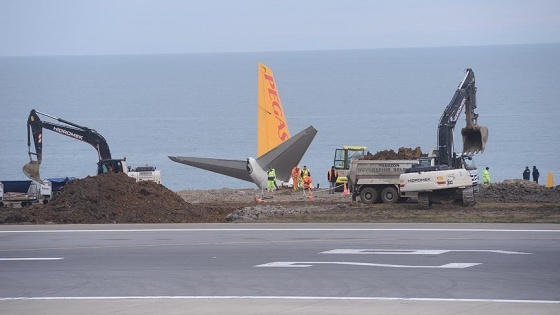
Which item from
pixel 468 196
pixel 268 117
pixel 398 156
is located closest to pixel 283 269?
pixel 468 196

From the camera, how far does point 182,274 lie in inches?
1106

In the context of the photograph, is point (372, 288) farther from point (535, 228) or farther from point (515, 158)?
point (515, 158)

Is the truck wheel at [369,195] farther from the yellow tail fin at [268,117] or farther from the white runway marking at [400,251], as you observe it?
the yellow tail fin at [268,117]

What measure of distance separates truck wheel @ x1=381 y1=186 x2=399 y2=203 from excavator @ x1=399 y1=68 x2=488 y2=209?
2340mm

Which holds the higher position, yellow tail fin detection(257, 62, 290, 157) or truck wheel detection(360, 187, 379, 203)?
yellow tail fin detection(257, 62, 290, 157)

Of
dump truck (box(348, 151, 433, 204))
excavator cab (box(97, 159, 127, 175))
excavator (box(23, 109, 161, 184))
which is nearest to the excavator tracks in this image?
dump truck (box(348, 151, 433, 204))

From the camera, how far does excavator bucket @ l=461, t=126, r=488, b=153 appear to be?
1922 inches

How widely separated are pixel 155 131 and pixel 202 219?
127 meters

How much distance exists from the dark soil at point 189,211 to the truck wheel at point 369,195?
0.40 metres

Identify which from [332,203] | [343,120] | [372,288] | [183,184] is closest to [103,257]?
[372,288]

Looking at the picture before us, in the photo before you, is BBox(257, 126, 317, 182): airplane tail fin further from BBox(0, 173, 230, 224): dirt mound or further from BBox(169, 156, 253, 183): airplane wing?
BBox(0, 173, 230, 224): dirt mound

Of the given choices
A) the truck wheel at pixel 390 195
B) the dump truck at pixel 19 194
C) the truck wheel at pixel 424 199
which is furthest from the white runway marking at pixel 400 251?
the dump truck at pixel 19 194

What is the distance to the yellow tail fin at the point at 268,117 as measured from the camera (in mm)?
66062

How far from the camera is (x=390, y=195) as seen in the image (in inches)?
1855
